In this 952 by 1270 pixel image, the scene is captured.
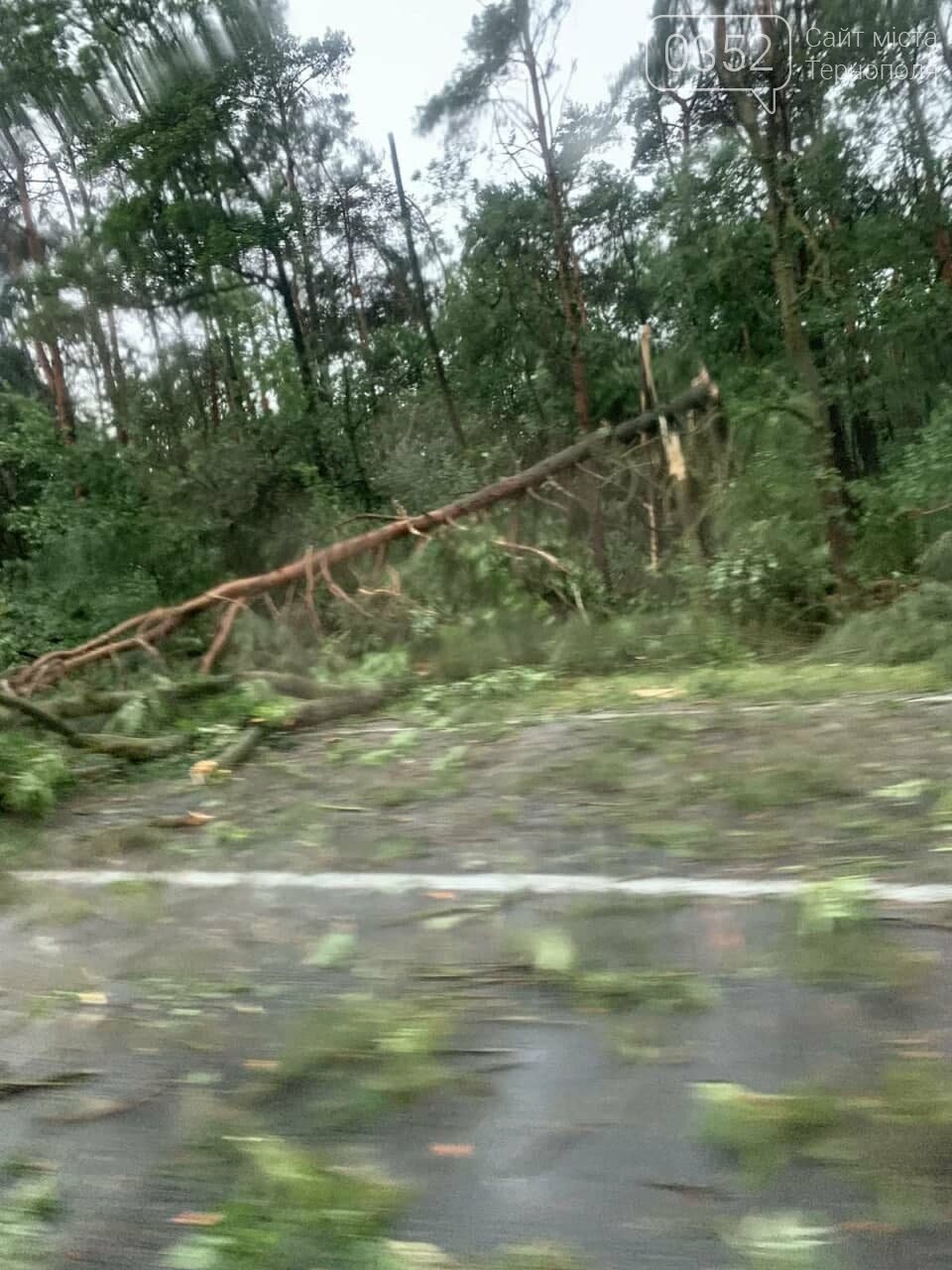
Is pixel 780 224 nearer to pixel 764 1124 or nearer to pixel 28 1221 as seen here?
pixel 764 1124

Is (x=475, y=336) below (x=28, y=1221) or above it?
above

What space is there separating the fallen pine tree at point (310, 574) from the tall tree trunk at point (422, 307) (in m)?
4.37

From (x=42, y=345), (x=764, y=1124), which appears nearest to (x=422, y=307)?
(x=42, y=345)

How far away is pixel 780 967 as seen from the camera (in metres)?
2.21

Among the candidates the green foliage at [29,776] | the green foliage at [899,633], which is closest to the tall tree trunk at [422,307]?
the green foliage at [899,633]

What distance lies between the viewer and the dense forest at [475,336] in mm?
9484

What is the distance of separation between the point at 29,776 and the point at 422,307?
12.6 metres

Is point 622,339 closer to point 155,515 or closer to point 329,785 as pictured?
point 155,515

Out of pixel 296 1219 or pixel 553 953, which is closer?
pixel 296 1219

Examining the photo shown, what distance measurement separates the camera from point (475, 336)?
48.9ft

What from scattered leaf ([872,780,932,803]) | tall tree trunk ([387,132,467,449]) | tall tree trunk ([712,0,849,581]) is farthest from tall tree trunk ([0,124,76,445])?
scattered leaf ([872,780,932,803])

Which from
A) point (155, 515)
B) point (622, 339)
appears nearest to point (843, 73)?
point (622, 339)

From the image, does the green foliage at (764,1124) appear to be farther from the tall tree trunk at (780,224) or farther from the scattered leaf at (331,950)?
the tall tree trunk at (780,224)

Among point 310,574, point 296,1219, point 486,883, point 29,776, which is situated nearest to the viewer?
point 296,1219
